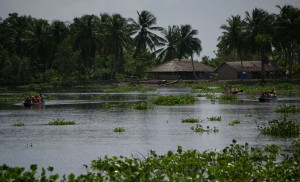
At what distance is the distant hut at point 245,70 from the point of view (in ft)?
320

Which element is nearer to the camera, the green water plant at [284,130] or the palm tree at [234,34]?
the green water plant at [284,130]

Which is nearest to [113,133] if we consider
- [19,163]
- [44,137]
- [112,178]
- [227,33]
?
[44,137]

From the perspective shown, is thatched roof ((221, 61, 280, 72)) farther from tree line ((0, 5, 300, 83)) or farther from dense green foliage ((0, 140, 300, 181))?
dense green foliage ((0, 140, 300, 181))

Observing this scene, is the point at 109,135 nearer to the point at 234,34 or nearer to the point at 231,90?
the point at 231,90

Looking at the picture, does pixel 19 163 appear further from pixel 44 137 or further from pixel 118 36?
pixel 118 36

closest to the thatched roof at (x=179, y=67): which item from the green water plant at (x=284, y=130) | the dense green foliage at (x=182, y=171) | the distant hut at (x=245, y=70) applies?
the distant hut at (x=245, y=70)

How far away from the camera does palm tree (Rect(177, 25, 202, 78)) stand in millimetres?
98812

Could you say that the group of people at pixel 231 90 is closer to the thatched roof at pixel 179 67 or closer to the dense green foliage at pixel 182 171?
the thatched roof at pixel 179 67

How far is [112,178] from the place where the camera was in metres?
14.1

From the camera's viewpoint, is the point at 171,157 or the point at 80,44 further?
the point at 80,44

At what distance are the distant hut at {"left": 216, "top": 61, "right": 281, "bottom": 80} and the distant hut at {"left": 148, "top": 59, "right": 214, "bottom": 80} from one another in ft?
16.8

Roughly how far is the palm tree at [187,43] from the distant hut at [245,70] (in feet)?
19.1

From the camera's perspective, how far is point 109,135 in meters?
29.3

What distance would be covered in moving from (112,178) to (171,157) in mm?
3505
